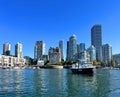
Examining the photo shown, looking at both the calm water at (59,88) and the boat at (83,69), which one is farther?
the boat at (83,69)

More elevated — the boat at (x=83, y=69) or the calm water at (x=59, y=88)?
the boat at (x=83, y=69)

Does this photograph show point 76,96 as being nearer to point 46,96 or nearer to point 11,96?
point 46,96

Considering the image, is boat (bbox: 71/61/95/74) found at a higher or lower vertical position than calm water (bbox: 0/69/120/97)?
higher

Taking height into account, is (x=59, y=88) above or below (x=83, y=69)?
below

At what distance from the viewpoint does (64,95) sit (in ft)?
167

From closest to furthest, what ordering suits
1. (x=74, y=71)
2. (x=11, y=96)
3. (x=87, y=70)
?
1. (x=11, y=96)
2. (x=87, y=70)
3. (x=74, y=71)

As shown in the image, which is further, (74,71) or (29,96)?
(74,71)

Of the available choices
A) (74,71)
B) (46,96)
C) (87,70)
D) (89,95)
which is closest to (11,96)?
(46,96)

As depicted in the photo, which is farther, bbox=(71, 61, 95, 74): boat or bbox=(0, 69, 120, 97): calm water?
bbox=(71, 61, 95, 74): boat

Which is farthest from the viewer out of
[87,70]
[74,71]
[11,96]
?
[74,71]

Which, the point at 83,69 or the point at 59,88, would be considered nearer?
the point at 59,88

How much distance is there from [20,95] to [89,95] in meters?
13.4

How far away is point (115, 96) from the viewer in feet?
165

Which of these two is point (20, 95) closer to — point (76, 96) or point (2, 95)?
point (2, 95)
